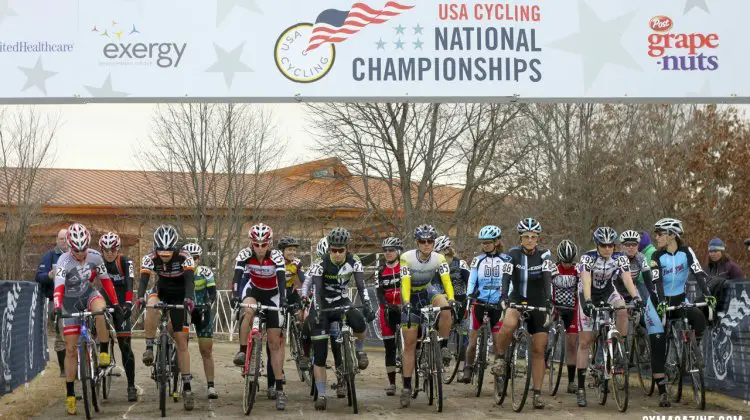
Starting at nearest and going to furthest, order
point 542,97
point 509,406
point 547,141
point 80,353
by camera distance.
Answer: point 80,353, point 509,406, point 542,97, point 547,141

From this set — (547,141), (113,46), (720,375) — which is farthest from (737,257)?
(113,46)

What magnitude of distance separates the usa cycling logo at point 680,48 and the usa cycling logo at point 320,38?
352 cm

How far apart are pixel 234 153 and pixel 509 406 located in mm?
34771

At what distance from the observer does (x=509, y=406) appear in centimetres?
1492

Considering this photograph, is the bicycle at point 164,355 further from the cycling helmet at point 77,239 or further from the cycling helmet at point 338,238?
the cycling helmet at point 338,238

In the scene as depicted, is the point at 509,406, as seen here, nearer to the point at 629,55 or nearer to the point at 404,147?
the point at 629,55

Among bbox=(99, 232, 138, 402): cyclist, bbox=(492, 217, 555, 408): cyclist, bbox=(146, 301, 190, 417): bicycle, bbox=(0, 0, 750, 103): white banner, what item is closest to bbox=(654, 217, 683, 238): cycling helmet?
bbox=(492, 217, 555, 408): cyclist

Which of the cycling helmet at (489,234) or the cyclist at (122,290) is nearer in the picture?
the cyclist at (122,290)

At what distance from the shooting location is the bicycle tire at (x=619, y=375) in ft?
45.9

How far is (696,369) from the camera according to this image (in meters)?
14.3

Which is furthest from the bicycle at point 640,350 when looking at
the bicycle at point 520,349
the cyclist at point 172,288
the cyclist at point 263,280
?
the cyclist at point 172,288

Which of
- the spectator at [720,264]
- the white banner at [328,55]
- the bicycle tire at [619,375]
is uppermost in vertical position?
the white banner at [328,55]

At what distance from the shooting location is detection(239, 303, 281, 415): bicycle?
1399 centimetres

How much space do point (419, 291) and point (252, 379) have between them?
8.89 feet
